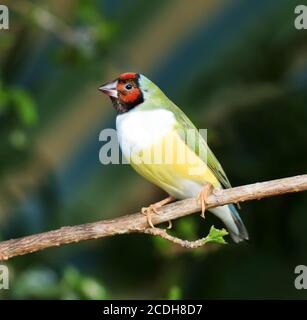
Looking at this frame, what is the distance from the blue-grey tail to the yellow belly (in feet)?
0.61

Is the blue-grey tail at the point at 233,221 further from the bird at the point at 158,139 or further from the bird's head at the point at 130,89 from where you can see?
the bird's head at the point at 130,89

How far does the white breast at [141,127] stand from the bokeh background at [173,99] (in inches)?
23.5

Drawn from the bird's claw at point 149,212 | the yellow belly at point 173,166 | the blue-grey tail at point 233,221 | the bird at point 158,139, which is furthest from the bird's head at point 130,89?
the blue-grey tail at point 233,221

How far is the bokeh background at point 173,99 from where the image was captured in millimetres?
3215

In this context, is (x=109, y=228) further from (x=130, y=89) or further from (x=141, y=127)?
(x=130, y=89)

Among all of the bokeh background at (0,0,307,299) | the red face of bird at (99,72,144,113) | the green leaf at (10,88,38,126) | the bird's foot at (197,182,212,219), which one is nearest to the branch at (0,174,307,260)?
the bird's foot at (197,182,212,219)

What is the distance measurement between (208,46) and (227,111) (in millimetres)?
310

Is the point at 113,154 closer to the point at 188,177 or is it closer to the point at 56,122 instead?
the point at 188,177

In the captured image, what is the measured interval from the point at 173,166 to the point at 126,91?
0.24 m

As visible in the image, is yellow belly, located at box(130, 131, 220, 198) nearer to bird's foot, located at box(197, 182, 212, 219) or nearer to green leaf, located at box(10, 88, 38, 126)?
bird's foot, located at box(197, 182, 212, 219)

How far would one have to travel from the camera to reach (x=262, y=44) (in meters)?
3.29

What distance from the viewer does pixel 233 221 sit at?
268cm

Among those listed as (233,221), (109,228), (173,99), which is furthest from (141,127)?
(173,99)

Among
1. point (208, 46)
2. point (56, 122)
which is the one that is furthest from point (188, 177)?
point (56, 122)
